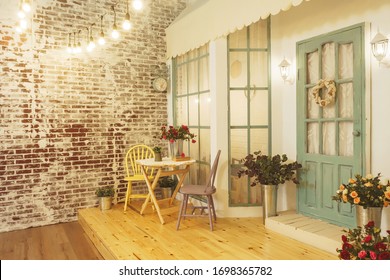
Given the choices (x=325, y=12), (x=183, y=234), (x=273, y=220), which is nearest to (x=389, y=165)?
(x=273, y=220)

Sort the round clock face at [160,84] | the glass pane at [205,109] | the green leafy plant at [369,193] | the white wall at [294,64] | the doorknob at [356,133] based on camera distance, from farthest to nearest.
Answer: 1. the round clock face at [160,84]
2. the glass pane at [205,109]
3. the doorknob at [356,133]
4. the white wall at [294,64]
5. the green leafy plant at [369,193]

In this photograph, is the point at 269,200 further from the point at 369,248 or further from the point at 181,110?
the point at 181,110

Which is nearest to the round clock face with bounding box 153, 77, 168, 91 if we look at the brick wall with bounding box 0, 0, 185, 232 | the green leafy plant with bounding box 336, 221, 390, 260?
the brick wall with bounding box 0, 0, 185, 232

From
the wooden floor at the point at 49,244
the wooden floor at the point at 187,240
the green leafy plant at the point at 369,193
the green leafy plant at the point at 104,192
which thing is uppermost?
the green leafy plant at the point at 369,193

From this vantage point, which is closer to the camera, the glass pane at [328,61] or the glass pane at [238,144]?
the glass pane at [328,61]

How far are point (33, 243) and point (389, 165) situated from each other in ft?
13.5

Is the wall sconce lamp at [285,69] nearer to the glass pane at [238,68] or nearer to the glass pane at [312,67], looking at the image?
the glass pane at [312,67]

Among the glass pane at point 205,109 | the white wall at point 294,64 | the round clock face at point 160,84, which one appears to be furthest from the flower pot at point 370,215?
the round clock face at point 160,84

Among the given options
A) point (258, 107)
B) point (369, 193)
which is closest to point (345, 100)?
point (369, 193)

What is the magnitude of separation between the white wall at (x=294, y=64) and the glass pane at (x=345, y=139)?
0.26 m

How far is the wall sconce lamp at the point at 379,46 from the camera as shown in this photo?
334 cm

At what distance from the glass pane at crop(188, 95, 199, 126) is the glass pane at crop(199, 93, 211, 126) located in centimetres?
15

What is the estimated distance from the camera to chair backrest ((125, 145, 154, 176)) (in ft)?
18.5
